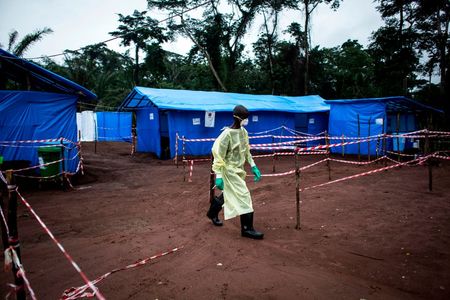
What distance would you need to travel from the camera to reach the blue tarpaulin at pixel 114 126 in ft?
90.0

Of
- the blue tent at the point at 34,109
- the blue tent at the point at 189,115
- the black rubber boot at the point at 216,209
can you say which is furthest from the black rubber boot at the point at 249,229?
the blue tent at the point at 189,115

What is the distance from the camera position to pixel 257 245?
14.7 feet

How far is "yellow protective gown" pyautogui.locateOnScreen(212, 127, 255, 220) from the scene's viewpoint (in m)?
4.73

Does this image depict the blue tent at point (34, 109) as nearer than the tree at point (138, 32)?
Yes

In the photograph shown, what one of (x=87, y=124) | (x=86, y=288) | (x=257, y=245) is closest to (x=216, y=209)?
(x=257, y=245)

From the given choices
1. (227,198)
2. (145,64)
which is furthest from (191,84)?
(227,198)

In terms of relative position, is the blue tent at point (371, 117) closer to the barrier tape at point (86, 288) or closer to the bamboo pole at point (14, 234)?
the barrier tape at point (86, 288)

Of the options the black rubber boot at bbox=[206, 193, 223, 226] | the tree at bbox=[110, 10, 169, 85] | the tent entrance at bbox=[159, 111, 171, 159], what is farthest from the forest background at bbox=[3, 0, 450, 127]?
the black rubber boot at bbox=[206, 193, 223, 226]

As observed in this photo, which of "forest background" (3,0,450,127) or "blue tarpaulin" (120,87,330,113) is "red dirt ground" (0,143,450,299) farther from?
"forest background" (3,0,450,127)

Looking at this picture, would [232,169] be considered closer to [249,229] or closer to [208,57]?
[249,229]

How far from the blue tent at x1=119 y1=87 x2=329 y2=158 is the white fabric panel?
10.0 m

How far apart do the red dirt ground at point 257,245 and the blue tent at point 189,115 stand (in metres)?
7.36

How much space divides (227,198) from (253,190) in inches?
143

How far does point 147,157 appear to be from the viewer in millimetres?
16562
